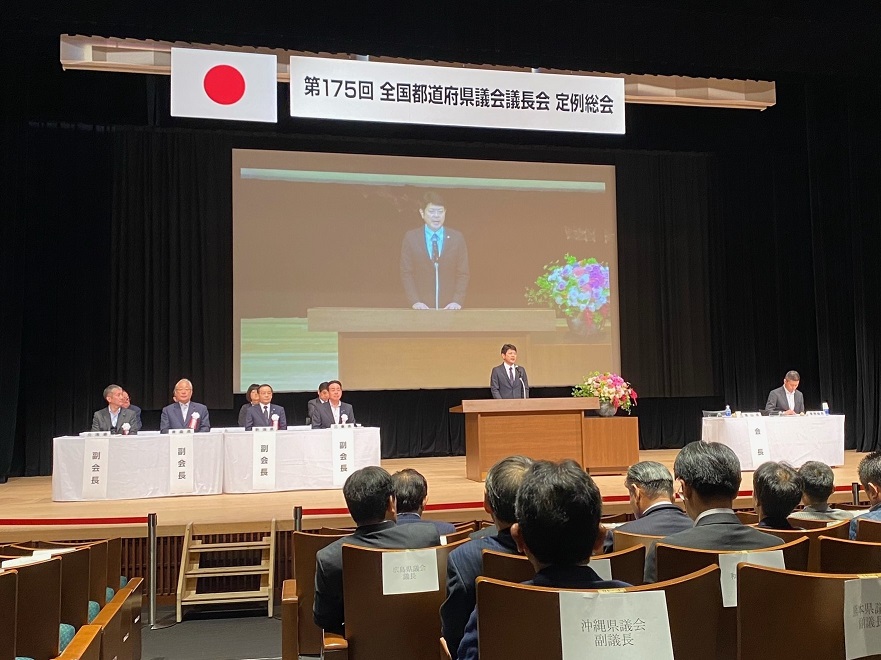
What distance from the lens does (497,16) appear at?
7.10 metres

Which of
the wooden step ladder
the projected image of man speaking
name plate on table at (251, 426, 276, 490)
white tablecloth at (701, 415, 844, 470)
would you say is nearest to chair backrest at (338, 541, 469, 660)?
the wooden step ladder

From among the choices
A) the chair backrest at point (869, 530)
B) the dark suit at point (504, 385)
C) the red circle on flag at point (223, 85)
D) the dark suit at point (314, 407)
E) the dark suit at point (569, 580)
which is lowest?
the chair backrest at point (869, 530)

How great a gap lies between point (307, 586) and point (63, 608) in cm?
80

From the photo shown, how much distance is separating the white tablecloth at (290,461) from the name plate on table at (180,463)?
0.29m

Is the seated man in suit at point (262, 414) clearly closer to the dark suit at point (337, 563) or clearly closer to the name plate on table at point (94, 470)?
the name plate on table at point (94, 470)

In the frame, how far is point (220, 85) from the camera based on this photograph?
5809 millimetres

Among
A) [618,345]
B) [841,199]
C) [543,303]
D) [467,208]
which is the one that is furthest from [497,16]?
[841,199]

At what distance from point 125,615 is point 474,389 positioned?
778 cm

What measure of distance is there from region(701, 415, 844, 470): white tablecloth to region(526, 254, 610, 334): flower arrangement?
248cm

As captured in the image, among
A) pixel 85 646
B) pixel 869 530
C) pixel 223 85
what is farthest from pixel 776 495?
pixel 223 85

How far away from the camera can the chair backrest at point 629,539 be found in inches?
86.7

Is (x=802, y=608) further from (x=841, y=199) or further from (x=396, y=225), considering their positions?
(x=841, y=199)

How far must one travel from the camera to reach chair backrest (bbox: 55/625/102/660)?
6.23 ft

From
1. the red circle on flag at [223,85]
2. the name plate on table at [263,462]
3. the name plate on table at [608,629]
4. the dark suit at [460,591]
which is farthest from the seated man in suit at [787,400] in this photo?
the name plate on table at [608,629]
